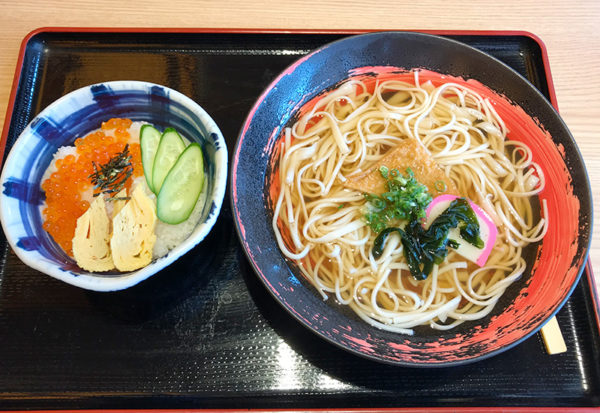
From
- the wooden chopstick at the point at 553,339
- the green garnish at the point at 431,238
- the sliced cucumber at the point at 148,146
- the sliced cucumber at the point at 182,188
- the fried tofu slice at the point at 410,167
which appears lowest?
the wooden chopstick at the point at 553,339

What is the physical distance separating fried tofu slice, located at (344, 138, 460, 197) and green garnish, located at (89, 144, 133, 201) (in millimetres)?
956

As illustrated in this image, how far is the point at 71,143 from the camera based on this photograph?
1900mm

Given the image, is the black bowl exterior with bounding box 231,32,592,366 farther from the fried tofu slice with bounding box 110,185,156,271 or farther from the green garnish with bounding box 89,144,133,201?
the green garnish with bounding box 89,144,133,201

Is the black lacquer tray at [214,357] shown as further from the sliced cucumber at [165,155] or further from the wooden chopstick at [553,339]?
the sliced cucumber at [165,155]

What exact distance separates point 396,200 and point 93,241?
47.1 inches

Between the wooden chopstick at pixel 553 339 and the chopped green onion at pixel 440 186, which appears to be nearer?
the wooden chopstick at pixel 553 339

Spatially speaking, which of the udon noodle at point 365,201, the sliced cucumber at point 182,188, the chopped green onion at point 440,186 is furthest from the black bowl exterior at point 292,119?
the chopped green onion at point 440,186

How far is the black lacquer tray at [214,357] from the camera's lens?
1597 millimetres

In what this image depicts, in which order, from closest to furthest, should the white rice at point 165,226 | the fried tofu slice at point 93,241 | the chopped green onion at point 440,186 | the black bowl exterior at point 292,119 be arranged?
the black bowl exterior at point 292,119, the fried tofu slice at point 93,241, the white rice at point 165,226, the chopped green onion at point 440,186

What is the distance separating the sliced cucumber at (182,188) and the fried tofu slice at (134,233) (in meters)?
0.05

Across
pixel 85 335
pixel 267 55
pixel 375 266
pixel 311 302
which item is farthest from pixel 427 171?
pixel 85 335

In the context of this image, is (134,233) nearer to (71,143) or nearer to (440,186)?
(71,143)

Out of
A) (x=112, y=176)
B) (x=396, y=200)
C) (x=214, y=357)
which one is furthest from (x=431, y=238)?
(x=112, y=176)

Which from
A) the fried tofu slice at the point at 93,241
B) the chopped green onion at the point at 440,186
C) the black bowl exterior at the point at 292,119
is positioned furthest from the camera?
the chopped green onion at the point at 440,186
